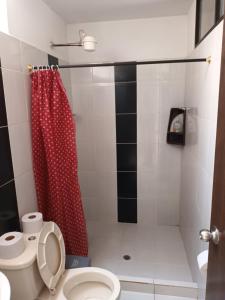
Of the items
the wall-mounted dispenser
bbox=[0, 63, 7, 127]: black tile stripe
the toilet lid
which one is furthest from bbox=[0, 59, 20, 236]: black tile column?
the wall-mounted dispenser

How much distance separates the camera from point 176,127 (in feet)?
8.00

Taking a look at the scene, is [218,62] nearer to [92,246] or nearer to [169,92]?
[169,92]

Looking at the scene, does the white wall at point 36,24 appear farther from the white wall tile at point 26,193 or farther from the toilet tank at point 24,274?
the toilet tank at point 24,274

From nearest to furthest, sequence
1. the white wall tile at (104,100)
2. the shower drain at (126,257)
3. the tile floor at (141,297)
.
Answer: the tile floor at (141,297) < the shower drain at (126,257) < the white wall tile at (104,100)

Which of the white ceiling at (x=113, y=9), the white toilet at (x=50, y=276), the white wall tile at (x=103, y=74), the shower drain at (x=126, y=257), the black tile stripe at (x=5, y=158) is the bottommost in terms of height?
the shower drain at (x=126, y=257)

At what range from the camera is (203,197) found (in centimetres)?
161

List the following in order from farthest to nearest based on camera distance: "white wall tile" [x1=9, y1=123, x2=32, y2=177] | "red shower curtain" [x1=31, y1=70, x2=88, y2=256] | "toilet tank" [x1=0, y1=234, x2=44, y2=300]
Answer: "red shower curtain" [x1=31, y1=70, x2=88, y2=256]
"white wall tile" [x1=9, y1=123, x2=32, y2=177]
"toilet tank" [x1=0, y1=234, x2=44, y2=300]

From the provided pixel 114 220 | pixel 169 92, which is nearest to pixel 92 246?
pixel 114 220

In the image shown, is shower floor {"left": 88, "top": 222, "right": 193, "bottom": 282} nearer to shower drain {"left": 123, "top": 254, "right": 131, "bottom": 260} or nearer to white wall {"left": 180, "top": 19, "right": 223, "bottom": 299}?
shower drain {"left": 123, "top": 254, "right": 131, "bottom": 260}

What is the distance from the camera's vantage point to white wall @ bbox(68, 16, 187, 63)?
7.65 ft

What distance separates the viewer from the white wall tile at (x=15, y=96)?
1.47m

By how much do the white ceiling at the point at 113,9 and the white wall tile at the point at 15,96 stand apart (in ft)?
2.78

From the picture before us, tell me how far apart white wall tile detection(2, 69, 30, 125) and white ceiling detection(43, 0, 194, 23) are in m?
0.85

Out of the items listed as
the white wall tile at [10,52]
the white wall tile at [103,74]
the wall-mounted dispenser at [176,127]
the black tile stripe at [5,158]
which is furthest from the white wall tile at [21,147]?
the wall-mounted dispenser at [176,127]
